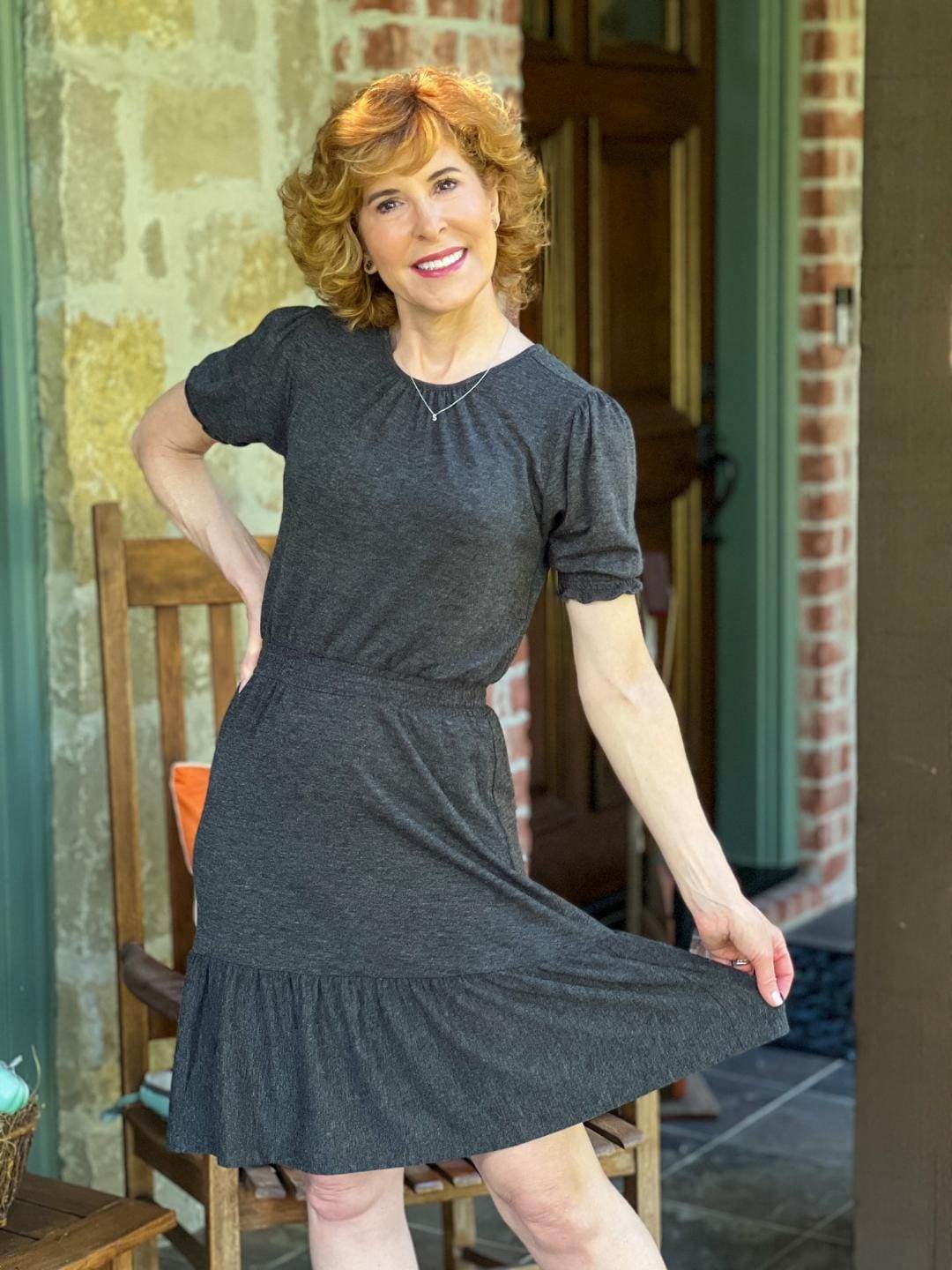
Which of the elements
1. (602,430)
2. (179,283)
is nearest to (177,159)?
(179,283)

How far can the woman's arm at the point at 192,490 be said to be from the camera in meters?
2.40

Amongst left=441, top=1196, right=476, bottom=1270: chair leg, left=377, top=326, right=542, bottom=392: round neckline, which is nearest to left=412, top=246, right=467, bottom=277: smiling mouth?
left=377, top=326, right=542, bottom=392: round neckline

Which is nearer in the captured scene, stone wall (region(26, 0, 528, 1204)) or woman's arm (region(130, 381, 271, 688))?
woman's arm (region(130, 381, 271, 688))

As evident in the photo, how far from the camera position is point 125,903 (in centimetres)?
Answer: 281

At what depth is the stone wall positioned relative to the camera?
2.94 m

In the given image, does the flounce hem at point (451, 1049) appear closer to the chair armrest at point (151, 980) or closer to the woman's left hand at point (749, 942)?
the woman's left hand at point (749, 942)

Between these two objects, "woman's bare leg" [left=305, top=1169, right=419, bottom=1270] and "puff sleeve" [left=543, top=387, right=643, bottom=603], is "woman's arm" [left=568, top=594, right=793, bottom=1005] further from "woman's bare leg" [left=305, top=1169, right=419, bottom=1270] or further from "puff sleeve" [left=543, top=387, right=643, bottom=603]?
"woman's bare leg" [left=305, top=1169, right=419, bottom=1270]

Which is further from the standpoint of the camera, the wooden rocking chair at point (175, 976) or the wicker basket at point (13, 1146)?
the wooden rocking chair at point (175, 976)

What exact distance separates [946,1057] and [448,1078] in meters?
0.94

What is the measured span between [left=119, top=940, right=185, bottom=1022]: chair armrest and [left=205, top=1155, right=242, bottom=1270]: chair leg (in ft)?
0.74

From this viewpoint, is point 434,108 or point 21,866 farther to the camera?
point 21,866

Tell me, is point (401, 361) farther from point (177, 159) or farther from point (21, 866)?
point (21, 866)

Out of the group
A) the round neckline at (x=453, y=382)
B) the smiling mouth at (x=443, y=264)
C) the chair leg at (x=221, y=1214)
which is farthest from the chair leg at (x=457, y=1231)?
the smiling mouth at (x=443, y=264)

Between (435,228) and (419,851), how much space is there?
0.66m
